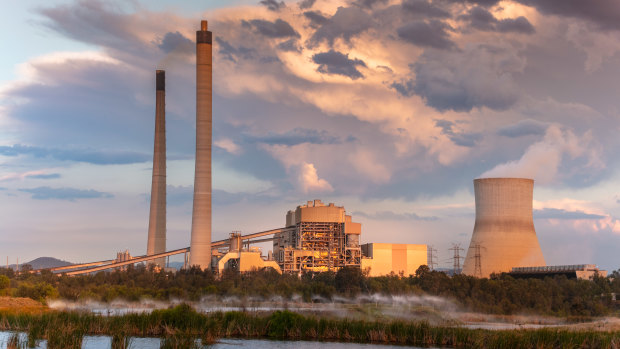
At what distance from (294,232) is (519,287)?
38.4 meters

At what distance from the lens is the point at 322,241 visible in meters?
97.1

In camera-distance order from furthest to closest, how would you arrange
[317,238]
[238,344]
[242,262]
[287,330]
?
1. [317,238]
2. [242,262]
3. [287,330]
4. [238,344]

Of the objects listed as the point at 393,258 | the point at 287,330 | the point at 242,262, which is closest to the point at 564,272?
the point at 393,258

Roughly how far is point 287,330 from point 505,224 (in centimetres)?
4151

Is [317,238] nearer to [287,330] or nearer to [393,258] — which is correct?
[393,258]

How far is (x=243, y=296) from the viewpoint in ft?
245

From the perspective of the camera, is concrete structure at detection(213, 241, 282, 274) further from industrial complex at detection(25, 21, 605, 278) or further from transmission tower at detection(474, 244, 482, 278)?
transmission tower at detection(474, 244, 482, 278)

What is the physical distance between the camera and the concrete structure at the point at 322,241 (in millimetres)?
95500

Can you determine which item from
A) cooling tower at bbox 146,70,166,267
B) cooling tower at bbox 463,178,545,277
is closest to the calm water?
cooling tower at bbox 463,178,545,277

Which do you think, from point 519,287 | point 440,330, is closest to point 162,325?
point 440,330

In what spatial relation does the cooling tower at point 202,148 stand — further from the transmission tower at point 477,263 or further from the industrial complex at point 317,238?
the transmission tower at point 477,263

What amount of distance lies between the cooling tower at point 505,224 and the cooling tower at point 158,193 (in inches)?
1871

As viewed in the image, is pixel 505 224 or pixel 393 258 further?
pixel 393 258

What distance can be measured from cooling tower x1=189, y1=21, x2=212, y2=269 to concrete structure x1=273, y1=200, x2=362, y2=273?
1329cm
